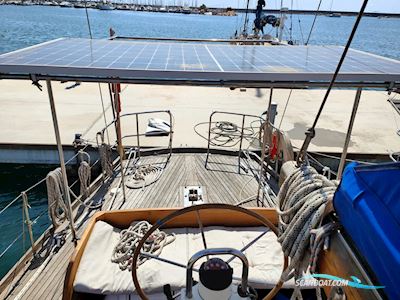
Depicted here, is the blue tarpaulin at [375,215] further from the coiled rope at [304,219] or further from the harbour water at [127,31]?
the harbour water at [127,31]

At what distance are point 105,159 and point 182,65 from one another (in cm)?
380

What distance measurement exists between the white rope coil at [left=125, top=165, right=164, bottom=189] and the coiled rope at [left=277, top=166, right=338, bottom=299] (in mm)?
4757

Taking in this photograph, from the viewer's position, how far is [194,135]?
40.6 ft

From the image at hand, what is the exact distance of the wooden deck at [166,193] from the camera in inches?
164

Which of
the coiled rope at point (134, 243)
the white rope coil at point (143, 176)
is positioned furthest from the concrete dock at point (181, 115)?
the coiled rope at point (134, 243)

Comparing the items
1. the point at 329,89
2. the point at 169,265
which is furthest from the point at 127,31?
the point at 329,89

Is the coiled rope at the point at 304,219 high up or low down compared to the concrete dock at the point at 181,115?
up

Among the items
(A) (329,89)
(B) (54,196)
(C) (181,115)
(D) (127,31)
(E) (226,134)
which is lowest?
(D) (127,31)

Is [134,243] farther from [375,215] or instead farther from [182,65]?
[375,215]

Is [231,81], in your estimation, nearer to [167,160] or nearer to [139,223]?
[139,223]

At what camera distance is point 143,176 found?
6.93 metres

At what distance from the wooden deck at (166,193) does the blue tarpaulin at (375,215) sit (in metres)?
3.81

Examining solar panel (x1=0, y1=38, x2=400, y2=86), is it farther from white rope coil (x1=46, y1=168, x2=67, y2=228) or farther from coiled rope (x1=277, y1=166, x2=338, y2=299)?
white rope coil (x1=46, y1=168, x2=67, y2=228)

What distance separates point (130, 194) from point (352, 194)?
5180 millimetres
